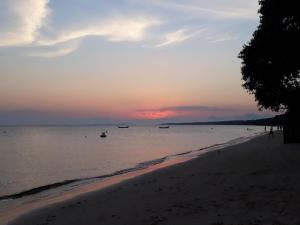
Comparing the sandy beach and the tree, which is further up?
the tree

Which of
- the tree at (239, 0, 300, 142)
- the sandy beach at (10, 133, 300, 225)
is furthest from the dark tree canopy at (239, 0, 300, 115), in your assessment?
the sandy beach at (10, 133, 300, 225)

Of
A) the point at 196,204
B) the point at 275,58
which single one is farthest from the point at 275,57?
the point at 196,204

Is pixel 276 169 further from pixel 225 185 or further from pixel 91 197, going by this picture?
pixel 91 197

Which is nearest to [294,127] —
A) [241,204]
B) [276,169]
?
[276,169]

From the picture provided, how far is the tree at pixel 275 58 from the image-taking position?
23.4 metres

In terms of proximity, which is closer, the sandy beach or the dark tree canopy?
the sandy beach

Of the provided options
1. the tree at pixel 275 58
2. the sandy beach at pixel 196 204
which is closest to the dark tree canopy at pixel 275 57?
the tree at pixel 275 58

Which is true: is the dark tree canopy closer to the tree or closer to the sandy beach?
the tree

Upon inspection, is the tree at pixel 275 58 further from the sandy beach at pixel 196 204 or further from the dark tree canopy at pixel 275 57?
the sandy beach at pixel 196 204

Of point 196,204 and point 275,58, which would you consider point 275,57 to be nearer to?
point 275,58

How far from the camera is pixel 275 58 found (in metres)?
26.1

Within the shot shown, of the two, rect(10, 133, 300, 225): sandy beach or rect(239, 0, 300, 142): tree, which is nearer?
rect(10, 133, 300, 225): sandy beach

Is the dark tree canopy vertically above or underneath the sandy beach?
above

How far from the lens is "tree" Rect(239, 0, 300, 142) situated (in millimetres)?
23438
